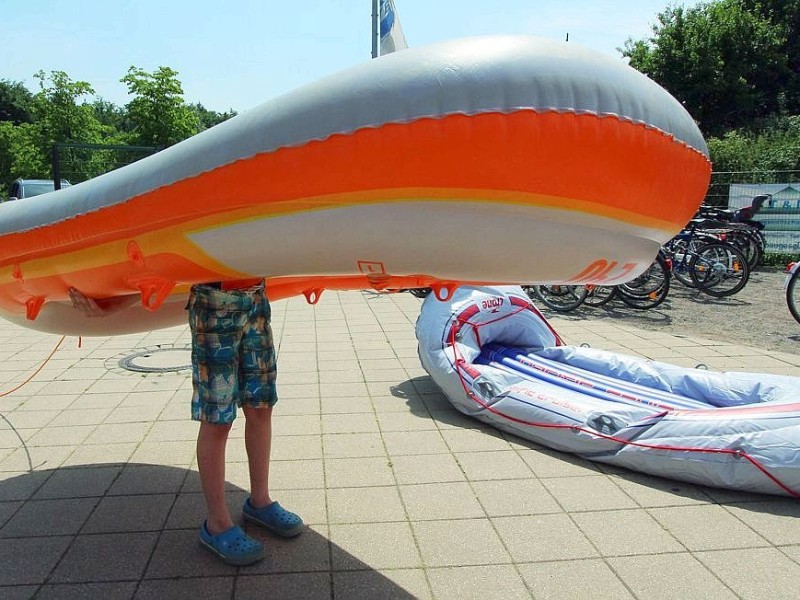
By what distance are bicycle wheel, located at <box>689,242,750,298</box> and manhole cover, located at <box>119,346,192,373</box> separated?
23.9 feet

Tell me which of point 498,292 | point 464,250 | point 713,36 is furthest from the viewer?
point 713,36

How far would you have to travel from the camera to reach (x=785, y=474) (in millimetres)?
3021

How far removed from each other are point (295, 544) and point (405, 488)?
2.34 ft

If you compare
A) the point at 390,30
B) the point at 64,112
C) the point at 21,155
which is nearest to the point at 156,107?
the point at 64,112

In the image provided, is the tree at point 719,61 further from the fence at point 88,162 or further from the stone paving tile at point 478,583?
the stone paving tile at point 478,583

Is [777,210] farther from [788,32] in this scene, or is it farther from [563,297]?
[788,32]

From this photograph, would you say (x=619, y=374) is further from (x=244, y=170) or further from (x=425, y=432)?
(x=244, y=170)

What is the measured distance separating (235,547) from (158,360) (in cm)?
362

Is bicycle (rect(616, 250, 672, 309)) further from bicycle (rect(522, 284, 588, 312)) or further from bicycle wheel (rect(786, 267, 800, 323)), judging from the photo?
bicycle wheel (rect(786, 267, 800, 323))

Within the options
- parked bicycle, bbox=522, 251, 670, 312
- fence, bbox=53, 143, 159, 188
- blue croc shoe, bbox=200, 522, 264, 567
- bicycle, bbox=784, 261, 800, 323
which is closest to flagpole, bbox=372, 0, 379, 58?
parked bicycle, bbox=522, 251, 670, 312

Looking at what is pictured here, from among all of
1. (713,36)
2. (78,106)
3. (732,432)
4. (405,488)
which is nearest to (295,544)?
(405,488)

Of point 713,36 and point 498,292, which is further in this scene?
point 713,36

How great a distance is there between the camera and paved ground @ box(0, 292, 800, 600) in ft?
8.25

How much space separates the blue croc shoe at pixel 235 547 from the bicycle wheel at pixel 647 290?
686cm
